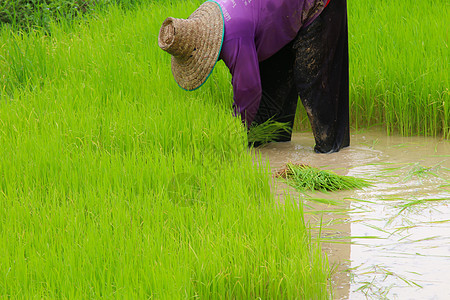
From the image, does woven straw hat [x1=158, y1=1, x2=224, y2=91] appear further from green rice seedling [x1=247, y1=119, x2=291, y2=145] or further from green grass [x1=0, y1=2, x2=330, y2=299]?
green rice seedling [x1=247, y1=119, x2=291, y2=145]

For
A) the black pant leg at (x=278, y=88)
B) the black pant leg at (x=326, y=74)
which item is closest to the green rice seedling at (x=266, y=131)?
the black pant leg at (x=278, y=88)

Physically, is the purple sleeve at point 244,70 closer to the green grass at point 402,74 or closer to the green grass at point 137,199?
the green grass at point 137,199

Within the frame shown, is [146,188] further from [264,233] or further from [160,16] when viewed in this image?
[160,16]

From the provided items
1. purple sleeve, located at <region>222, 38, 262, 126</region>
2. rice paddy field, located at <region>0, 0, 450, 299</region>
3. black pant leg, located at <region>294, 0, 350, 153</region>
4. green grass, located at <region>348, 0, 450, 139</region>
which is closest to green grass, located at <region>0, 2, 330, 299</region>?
rice paddy field, located at <region>0, 0, 450, 299</region>

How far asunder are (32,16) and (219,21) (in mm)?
3311

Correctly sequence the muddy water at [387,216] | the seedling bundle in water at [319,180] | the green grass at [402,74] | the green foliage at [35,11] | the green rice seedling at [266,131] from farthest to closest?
the green foliage at [35,11] < the green grass at [402,74] < the green rice seedling at [266,131] < the seedling bundle in water at [319,180] < the muddy water at [387,216]

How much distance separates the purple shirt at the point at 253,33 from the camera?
3482 millimetres

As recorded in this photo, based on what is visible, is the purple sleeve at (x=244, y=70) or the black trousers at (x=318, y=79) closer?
the purple sleeve at (x=244, y=70)

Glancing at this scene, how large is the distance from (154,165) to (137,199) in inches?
12.7

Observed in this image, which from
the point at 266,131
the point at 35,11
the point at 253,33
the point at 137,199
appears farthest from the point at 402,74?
the point at 35,11

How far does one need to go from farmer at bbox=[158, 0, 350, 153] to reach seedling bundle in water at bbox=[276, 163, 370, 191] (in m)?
0.53

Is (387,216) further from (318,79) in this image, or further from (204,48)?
(204,48)

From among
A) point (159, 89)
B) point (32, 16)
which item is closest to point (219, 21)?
point (159, 89)

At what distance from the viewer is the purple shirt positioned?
3482 millimetres
